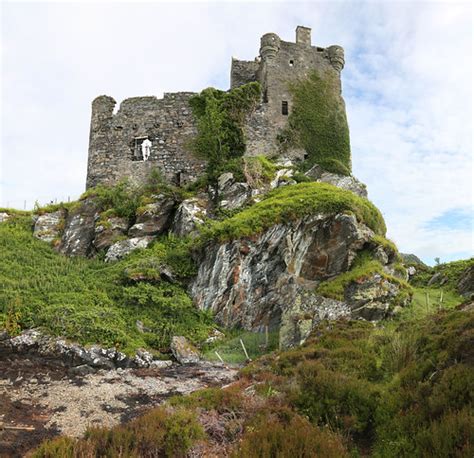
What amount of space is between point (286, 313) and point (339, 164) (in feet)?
40.0

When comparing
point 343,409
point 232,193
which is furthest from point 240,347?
point 232,193

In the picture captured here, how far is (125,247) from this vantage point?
2258cm

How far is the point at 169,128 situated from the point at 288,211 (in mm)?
10929

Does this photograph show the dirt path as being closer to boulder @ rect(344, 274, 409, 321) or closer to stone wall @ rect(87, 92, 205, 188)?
boulder @ rect(344, 274, 409, 321)

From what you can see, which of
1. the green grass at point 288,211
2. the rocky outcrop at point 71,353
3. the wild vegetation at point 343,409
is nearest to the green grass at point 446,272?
the green grass at point 288,211

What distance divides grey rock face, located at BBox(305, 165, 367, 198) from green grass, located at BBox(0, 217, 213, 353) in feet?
28.3

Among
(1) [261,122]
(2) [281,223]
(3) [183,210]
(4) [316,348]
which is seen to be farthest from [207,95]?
(4) [316,348]

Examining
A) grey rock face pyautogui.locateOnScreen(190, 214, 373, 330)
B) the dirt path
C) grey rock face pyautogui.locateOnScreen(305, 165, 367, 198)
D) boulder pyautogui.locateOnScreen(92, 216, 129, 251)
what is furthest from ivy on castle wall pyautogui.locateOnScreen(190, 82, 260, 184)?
the dirt path

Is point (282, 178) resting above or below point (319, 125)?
below

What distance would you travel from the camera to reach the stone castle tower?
88.3ft

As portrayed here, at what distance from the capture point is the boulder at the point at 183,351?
52.4ft

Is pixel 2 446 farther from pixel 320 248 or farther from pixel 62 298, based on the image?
pixel 320 248

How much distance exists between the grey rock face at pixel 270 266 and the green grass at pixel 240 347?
2.37 feet

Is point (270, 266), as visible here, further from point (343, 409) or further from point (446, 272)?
point (446, 272)
